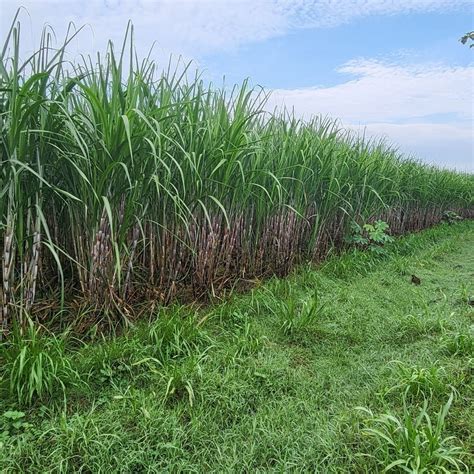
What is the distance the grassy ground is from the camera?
117 centimetres

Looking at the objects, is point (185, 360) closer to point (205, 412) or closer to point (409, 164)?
point (205, 412)

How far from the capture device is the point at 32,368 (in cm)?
133

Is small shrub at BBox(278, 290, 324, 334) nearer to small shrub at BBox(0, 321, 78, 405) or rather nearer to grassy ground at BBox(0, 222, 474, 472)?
grassy ground at BBox(0, 222, 474, 472)

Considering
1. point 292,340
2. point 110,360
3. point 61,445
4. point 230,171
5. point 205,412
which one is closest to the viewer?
point 61,445

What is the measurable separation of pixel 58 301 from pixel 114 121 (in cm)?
88

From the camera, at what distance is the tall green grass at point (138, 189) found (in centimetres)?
150

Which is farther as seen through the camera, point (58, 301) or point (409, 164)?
point (409, 164)

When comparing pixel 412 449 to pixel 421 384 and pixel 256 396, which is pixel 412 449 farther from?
pixel 256 396

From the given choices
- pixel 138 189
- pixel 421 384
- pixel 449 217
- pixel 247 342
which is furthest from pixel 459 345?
pixel 449 217

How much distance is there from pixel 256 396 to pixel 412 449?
0.59 metres

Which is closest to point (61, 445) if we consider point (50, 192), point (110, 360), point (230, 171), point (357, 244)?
point (110, 360)

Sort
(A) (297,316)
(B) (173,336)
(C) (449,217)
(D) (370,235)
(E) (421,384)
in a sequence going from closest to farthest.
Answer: (E) (421,384) → (B) (173,336) → (A) (297,316) → (D) (370,235) → (C) (449,217)

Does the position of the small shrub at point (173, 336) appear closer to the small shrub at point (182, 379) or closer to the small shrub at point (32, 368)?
the small shrub at point (182, 379)

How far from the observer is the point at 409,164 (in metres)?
5.57
